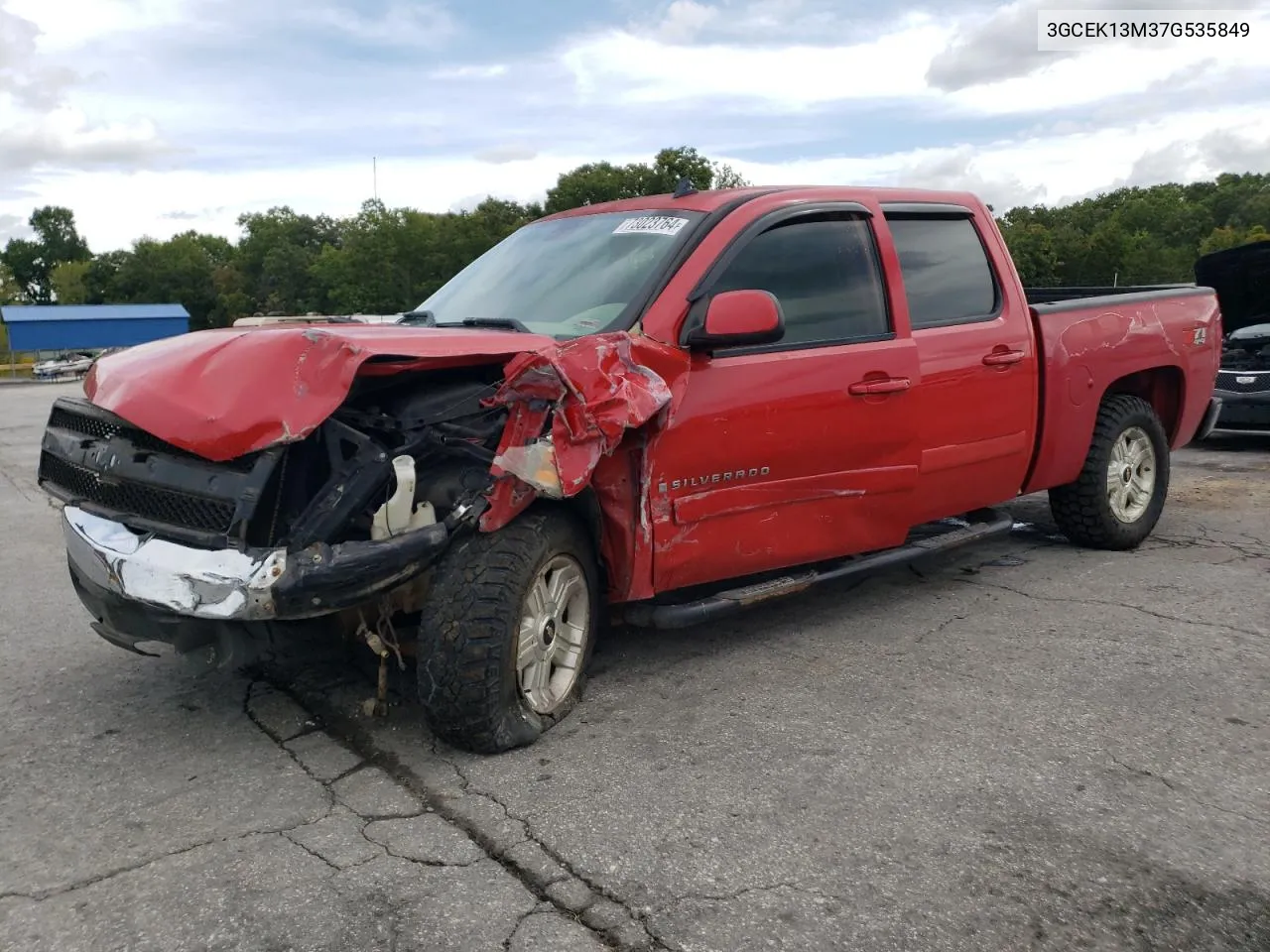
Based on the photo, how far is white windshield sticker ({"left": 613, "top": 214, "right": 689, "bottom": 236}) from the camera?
4.07 m

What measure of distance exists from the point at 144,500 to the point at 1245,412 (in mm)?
9446

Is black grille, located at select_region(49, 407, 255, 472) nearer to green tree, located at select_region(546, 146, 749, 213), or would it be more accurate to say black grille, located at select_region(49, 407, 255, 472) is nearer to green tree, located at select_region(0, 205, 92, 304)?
green tree, located at select_region(546, 146, 749, 213)

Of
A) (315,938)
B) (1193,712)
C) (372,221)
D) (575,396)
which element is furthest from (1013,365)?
(372,221)

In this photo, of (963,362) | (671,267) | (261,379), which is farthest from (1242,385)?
(261,379)

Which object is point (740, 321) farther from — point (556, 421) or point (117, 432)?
point (117, 432)

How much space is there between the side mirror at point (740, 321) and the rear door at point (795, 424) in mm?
134

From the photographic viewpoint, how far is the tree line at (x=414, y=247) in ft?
165

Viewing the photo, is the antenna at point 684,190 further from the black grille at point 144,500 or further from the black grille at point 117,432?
the black grille at point 144,500

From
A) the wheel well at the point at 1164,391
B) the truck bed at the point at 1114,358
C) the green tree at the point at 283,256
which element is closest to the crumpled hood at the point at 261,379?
the truck bed at the point at 1114,358

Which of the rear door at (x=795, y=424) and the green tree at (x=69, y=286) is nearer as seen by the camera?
the rear door at (x=795, y=424)

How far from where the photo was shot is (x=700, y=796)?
3039mm

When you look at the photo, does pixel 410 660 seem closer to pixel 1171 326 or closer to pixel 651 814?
pixel 651 814

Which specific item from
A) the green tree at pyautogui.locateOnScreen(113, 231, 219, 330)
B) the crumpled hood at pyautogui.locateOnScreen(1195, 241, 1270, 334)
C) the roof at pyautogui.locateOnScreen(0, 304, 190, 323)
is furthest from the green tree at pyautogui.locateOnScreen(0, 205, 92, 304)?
the crumpled hood at pyautogui.locateOnScreen(1195, 241, 1270, 334)

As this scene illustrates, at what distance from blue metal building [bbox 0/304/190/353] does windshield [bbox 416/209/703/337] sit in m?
58.1
